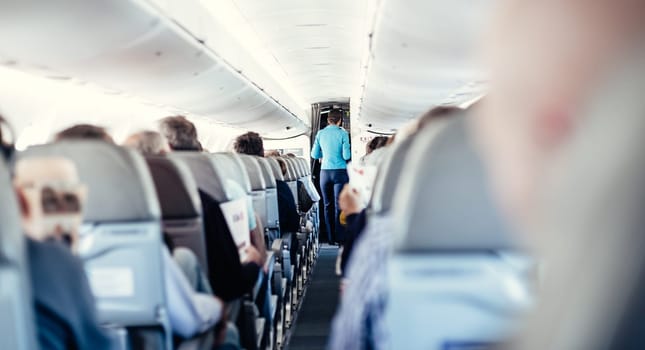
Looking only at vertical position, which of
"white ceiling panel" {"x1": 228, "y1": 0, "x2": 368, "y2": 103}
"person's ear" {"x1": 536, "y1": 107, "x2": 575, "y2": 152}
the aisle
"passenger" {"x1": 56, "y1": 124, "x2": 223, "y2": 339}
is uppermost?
"white ceiling panel" {"x1": 228, "y1": 0, "x2": 368, "y2": 103}

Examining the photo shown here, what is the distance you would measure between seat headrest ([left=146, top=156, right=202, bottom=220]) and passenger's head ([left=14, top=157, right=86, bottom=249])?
87 centimetres

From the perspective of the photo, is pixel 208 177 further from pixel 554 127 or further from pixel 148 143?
pixel 554 127

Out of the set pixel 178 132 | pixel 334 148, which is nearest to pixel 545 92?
pixel 178 132

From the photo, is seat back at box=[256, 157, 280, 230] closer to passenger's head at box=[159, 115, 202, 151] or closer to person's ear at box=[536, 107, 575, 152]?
passenger's head at box=[159, 115, 202, 151]

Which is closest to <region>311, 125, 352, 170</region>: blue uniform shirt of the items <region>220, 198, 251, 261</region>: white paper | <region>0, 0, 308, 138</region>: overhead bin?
<region>0, 0, 308, 138</region>: overhead bin

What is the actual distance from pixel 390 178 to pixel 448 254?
1.84 ft

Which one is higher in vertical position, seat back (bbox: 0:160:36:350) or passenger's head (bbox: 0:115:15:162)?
passenger's head (bbox: 0:115:15:162)

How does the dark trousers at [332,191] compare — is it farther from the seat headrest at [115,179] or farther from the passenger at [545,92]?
the passenger at [545,92]

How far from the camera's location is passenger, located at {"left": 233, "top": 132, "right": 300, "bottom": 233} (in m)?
6.26

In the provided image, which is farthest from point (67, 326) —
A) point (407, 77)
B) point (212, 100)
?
point (212, 100)

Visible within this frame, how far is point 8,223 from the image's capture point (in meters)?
1.35

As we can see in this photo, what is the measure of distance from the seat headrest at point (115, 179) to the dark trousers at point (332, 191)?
7.53 metres

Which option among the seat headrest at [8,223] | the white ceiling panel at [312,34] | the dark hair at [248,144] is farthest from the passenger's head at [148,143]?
the white ceiling panel at [312,34]

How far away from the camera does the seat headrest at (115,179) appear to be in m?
2.23
